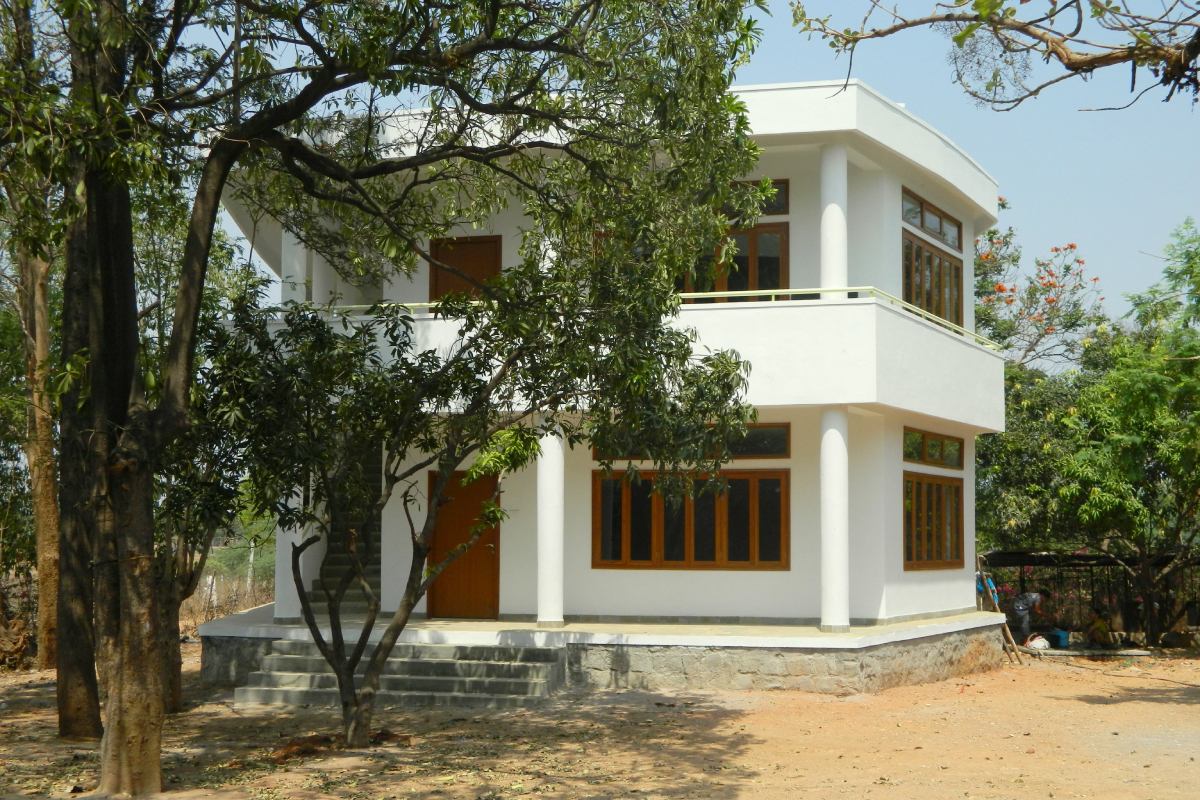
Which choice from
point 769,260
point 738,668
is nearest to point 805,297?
point 769,260

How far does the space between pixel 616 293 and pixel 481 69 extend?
253cm

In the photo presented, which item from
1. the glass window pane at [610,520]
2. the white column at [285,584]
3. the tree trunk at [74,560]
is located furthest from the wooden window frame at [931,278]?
the tree trunk at [74,560]

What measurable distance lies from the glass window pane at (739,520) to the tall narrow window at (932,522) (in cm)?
222

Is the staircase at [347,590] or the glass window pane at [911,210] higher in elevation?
the glass window pane at [911,210]

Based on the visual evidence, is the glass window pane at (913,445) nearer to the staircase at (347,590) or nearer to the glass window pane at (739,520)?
the glass window pane at (739,520)

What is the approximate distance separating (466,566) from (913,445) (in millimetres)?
6340

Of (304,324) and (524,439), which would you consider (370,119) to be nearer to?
(304,324)

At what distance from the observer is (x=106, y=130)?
7004 millimetres

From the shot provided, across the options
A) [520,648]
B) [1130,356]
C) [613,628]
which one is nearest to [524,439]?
[520,648]

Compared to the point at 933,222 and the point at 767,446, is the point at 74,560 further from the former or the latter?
the point at 933,222

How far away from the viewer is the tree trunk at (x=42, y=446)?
47.9 ft

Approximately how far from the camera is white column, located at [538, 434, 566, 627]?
13.5 m

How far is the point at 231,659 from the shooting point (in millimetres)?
13547

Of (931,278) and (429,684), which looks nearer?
(429,684)
